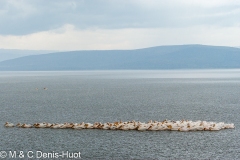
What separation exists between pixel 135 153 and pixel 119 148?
1654 millimetres

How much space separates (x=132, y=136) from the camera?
1195 inches

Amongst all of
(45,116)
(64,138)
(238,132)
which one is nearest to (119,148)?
(64,138)

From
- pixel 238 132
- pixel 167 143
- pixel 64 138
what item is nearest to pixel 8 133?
pixel 64 138

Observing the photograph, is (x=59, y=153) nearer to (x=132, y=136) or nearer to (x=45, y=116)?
(x=132, y=136)

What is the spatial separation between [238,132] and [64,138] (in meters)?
13.6

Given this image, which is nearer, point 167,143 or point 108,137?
point 167,143

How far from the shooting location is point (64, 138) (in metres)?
30.0

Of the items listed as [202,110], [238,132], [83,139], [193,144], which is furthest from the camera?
[202,110]

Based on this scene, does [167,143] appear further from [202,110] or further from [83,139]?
[202,110]

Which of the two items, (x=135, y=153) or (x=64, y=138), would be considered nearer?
(x=135, y=153)

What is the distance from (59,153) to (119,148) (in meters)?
3.94

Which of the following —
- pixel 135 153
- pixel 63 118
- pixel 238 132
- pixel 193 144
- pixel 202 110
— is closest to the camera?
pixel 135 153

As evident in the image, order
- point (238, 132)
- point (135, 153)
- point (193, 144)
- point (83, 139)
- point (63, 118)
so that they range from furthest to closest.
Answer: point (63, 118) → point (238, 132) → point (83, 139) → point (193, 144) → point (135, 153)

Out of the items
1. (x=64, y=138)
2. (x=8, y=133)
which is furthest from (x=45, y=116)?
(x=64, y=138)
